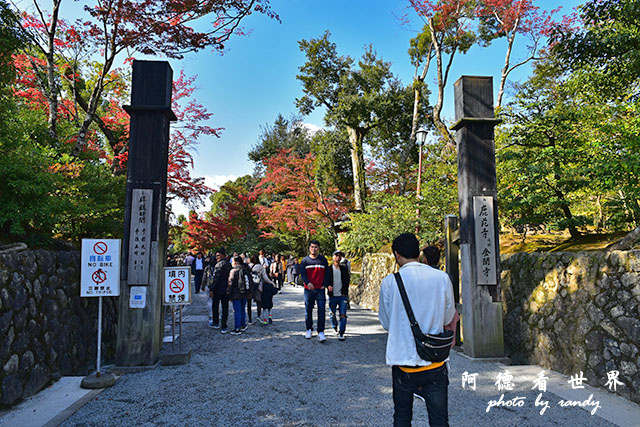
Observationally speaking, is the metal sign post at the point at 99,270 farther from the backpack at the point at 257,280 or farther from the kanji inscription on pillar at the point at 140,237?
the backpack at the point at 257,280

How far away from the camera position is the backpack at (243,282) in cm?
771

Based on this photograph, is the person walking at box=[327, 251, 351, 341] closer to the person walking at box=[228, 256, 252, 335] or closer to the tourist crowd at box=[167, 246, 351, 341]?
the tourist crowd at box=[167, 246, 351, 341]

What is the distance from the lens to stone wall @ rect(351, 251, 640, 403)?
4152 millimetres

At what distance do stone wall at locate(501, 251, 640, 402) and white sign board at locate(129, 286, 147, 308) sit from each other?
20.1ft

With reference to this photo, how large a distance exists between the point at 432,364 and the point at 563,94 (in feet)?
34.9

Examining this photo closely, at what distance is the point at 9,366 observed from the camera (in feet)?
13.0

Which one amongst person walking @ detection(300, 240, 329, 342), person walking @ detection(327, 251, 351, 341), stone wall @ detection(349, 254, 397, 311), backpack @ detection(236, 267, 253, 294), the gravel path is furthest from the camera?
stone wall @ detection(349, 254, 397, 311)

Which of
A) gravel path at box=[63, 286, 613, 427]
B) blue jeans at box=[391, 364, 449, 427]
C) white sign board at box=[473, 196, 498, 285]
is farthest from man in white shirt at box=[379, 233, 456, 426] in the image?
white sign board at box=[473, 196, 498, 285]

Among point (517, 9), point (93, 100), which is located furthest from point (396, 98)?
point (93, 100)

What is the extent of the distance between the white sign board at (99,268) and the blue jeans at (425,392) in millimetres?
4195

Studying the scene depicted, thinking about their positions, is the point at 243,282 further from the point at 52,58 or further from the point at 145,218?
the point at 52,58

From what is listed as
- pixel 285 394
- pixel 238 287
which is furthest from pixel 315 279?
pixel 285 394

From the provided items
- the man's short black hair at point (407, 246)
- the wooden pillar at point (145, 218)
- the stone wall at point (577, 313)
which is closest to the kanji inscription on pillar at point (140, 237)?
the wooden pillar at point (145, 218)

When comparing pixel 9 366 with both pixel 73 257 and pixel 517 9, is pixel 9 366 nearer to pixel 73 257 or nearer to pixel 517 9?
pixel 73 257
